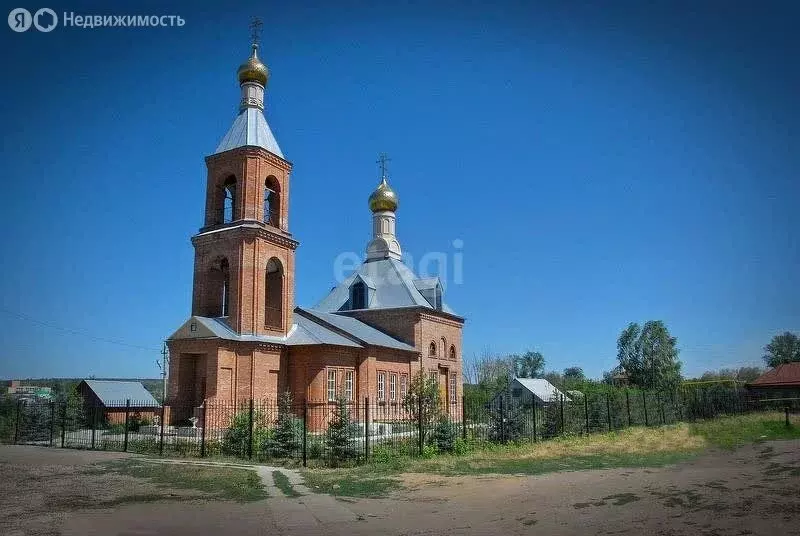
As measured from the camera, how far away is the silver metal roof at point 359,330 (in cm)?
2892

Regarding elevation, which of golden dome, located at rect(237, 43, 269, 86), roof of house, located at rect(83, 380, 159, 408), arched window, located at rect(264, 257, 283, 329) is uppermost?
golden dome, located at rect(237, 43, 269, 86)

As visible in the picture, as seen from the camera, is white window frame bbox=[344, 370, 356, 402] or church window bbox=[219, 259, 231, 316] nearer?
church window bbox=[219, 259, 231, 316]

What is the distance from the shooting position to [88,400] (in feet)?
103

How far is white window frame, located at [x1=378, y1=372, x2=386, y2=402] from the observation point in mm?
29494

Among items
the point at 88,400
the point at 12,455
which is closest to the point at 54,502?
the point at 12,455

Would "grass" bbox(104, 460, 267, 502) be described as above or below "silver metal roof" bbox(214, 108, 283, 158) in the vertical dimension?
below

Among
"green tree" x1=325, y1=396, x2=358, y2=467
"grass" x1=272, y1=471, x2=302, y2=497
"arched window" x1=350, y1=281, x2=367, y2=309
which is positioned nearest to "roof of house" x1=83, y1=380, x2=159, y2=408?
"arched window" x1=350, y1=281, x2=367, y2=309

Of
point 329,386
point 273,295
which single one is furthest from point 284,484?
point 273,295

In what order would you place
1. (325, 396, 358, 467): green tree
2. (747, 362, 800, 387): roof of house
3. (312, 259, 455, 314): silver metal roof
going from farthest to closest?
(747, 362, 800, 387): roof of house → (312, 259, 455, 314): silver metal roof → (325, 396, 358, 467): green tree

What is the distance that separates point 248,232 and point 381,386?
401 inches

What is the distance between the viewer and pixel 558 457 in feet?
55.9

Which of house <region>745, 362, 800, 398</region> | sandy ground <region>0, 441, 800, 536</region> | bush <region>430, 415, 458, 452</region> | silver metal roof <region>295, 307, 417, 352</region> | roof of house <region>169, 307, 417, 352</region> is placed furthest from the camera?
house <region>745, 362, 800, 398</region>

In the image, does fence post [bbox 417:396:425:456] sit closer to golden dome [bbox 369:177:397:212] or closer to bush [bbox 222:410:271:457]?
bush [bbox 222:410:271:457]

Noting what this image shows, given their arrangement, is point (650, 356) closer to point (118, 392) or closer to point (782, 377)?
point (782, 377)
